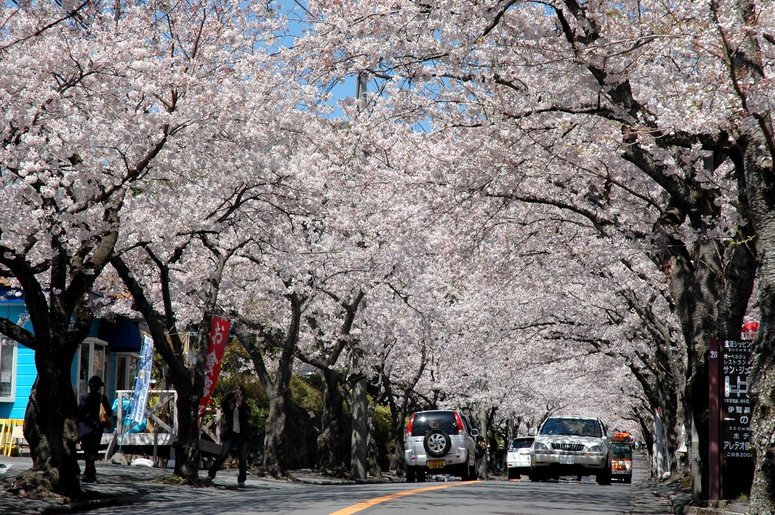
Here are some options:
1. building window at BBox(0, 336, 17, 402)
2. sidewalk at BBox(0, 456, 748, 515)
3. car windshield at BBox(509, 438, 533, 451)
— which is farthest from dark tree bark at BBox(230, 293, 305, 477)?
car windshield at BBox(509, 438, 533, 451)

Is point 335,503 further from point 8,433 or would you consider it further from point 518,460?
point 518,460

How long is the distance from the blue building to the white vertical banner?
3141mm

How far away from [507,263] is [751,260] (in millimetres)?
10266

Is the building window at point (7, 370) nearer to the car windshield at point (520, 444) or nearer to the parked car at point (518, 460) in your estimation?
the parked car at point (518, 460)

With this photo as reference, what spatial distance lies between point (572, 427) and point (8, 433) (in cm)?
1464

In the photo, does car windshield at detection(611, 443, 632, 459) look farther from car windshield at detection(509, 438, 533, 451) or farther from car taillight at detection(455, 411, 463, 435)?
car taillight at detection(455, 411, 463, 435)

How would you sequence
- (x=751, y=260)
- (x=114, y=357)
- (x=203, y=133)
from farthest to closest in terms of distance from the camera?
(x=114, y=357) < (x=203, y=133) < (x=751, y=260)

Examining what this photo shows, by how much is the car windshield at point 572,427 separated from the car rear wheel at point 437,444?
2865 mm

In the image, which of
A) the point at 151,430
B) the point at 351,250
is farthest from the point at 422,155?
the point at 151,430

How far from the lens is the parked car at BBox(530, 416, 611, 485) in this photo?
2234 centimetres

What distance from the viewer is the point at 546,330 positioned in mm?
30984

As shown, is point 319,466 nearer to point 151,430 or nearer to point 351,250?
point 151,430

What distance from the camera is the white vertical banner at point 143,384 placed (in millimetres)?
20891

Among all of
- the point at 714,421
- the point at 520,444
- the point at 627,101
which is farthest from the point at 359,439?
the point at 627,101
